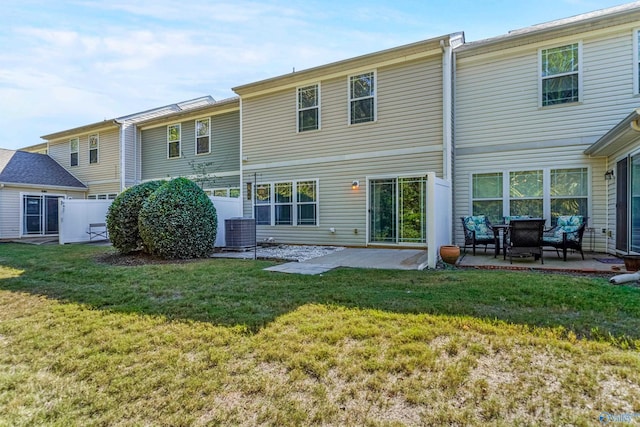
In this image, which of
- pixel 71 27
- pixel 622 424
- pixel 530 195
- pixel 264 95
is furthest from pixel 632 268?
pixel 71 27

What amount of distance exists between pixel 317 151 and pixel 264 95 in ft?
9.79

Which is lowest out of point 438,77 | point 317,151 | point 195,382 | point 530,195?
point 195,382

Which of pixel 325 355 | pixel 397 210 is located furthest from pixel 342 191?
pixel 325 355

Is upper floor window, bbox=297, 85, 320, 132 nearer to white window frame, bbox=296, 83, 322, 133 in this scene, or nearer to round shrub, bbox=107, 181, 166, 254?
white window frame, bbox=296, 83, 322, 133

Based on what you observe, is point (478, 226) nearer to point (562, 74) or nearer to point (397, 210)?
point (397, 210)

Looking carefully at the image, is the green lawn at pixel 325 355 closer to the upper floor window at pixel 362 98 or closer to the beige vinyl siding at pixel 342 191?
the beige vinyl siding at pixel 342 191

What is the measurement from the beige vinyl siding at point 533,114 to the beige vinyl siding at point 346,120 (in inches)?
35.4

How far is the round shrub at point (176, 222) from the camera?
7852 mm

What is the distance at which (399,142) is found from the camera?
9469 mm

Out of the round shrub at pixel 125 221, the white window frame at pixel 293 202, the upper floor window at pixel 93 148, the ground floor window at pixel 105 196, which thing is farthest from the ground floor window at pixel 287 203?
the upper floor window at pixel 93 148

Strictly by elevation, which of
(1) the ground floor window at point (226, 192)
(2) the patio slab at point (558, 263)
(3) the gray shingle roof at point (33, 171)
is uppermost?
(3) the gray shingle roof at point (33, 171)

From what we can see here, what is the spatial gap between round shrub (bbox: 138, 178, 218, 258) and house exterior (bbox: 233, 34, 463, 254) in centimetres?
206

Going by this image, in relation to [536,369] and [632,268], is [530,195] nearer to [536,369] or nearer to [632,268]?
[632,268]

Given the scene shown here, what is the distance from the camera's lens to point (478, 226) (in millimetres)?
8211
